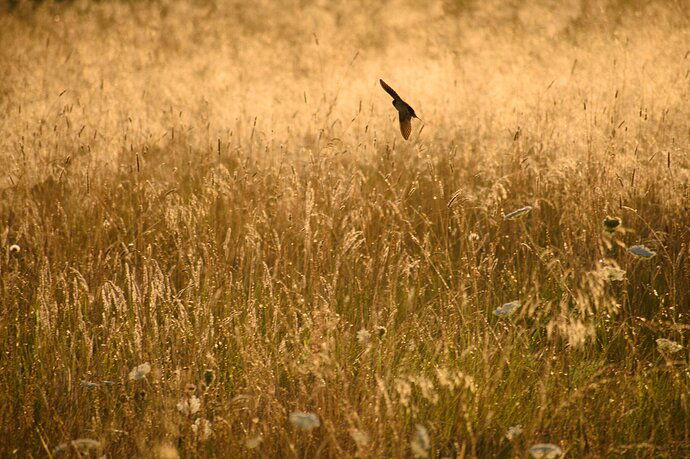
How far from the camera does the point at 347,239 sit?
2430 millimetres

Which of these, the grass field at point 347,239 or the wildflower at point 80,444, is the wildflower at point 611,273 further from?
the wildflower at point 80,444

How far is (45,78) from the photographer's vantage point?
5.61 metres

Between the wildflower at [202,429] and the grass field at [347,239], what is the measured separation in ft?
0.03

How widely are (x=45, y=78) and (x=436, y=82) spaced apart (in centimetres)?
283

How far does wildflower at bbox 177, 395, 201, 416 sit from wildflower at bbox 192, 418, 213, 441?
0.03 meters

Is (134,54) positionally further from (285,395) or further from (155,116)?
(285,395)

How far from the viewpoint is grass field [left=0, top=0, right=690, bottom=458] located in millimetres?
1799

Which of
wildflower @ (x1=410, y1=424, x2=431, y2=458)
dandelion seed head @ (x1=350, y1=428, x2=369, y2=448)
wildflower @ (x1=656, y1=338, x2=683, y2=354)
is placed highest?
wildflower @ (x1=656, y1=338, x2=683, y2=354)

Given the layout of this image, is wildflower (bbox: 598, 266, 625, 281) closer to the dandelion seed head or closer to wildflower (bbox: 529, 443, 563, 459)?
wildflower (bbox: 529, 443, 563, 459)

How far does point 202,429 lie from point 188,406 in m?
0.06

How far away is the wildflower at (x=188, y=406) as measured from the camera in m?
1.64

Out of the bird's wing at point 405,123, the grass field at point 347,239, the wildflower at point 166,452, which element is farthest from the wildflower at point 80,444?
the bird's wing at point 405,123

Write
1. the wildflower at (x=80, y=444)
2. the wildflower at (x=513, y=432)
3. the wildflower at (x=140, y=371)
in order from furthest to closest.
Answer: the wildflower at (x=140, y=371) → the wildflower at (x=513, y=432) → the wildflower at (x=80, y=444)

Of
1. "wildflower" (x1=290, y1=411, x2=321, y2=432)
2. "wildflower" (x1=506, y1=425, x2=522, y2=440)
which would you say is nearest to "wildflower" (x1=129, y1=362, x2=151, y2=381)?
"wildflower" (x1=290, y1=411, x2=321, y2=432)
